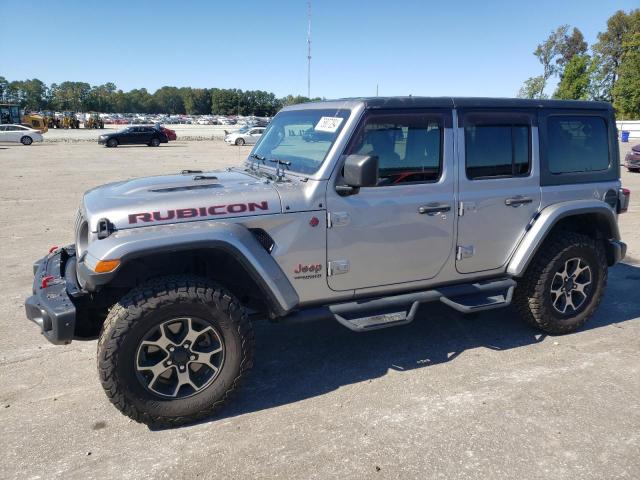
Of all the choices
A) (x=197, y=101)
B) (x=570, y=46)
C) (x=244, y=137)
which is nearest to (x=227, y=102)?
(x=197, y=101)

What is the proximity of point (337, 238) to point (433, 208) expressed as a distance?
2.70 feet

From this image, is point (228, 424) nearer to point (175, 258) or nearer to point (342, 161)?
point (175, 258)

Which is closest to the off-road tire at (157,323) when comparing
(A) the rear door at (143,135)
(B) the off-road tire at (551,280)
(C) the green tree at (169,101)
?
(B) the off-road tire at (551,280)

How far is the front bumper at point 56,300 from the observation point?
303cm

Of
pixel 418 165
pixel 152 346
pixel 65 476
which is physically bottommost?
pixel 65 476

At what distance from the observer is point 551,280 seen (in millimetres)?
4445

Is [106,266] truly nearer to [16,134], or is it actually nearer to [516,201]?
[516,201]

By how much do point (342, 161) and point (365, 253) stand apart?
2.24 ft

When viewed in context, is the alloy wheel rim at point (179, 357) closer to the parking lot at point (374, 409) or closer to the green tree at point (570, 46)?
the parking lot at point (374, 409)

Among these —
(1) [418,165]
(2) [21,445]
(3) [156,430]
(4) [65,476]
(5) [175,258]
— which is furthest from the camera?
(1) [418,165]

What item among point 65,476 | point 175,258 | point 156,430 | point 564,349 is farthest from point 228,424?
point 564,349

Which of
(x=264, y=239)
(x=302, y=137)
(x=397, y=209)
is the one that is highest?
(x=302, y=137)

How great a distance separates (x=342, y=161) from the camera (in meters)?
3.57

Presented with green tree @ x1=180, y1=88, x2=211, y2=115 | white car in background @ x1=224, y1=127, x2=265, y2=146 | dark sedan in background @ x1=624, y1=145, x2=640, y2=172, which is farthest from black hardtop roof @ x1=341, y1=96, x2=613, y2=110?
green tree @ x1=180, y1=88, x2=211, y2=115
